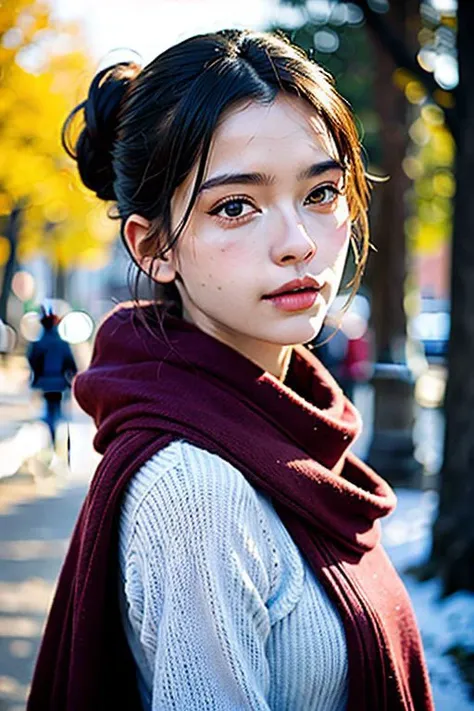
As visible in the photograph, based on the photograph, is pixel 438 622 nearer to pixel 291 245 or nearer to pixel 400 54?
pixel 400 54

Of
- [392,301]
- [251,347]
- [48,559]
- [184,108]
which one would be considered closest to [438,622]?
[48,559]

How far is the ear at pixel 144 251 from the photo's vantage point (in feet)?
5.42

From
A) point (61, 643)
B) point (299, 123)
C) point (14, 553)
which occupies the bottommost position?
point (14, 553)

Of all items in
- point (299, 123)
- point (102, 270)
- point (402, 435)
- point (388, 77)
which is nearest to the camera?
point (299, 123)

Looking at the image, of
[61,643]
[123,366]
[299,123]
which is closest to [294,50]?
[299,123]

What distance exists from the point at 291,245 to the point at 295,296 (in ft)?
0.28

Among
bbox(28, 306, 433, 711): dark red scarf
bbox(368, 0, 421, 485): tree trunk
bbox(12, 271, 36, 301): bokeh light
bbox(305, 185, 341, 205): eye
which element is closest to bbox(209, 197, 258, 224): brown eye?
bbox(305, 185, 341, 205): eye

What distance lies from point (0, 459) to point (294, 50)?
732cm

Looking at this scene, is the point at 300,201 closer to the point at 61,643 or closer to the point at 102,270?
the point at 61,643

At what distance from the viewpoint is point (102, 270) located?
3831 cm

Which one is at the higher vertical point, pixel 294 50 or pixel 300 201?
pixel 294 50

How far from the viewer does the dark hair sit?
1521 mm

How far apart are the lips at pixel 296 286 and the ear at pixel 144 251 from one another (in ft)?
0.69

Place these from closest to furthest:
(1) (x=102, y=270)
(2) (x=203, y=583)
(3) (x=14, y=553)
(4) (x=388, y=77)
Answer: (2) (x=203, y=583) < (3) (x=14, y=553) < (4) (x=388, y=77) < (1) (x=102, y=270)
